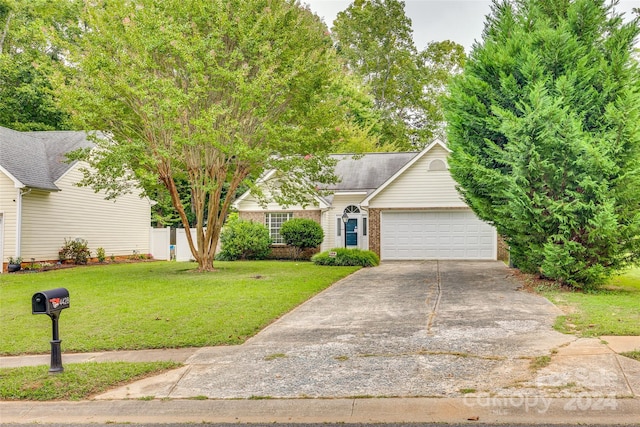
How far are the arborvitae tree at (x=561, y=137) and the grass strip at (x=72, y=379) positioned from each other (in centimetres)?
847

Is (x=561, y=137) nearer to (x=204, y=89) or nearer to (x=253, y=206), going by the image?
(x=204, y=89)

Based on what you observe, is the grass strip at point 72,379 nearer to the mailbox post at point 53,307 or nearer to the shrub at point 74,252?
the mailbox post at point 53,307

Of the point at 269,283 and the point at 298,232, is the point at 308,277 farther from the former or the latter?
the point at 298,232

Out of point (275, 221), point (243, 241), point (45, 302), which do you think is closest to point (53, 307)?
point (45, 302)

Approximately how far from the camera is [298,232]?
76.7ft

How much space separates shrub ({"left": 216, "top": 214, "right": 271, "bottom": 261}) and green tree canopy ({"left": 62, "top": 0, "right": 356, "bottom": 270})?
547 cm

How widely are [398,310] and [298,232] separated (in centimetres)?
1370

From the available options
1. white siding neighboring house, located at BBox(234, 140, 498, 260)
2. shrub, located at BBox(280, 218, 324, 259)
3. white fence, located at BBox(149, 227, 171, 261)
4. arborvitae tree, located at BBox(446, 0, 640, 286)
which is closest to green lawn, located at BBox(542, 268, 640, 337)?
arborvitae tree, located at BBox(446, 0, 640, 286)

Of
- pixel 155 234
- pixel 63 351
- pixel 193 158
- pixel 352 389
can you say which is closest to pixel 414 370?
pixel 352 389

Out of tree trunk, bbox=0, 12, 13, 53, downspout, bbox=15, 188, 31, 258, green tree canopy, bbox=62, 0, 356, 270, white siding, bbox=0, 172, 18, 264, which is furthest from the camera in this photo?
tree trunk, bbox=0, 12, 13, 53

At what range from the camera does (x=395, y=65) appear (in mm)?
41562

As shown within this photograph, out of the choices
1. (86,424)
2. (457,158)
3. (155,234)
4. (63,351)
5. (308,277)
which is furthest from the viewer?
(155,234)

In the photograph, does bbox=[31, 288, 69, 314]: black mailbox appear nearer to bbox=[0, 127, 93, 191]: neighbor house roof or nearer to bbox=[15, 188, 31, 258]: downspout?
bbox=[0, 127, 93, 191]: neighbor house roof

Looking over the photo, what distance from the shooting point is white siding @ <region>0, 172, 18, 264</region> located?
18.8 meters
